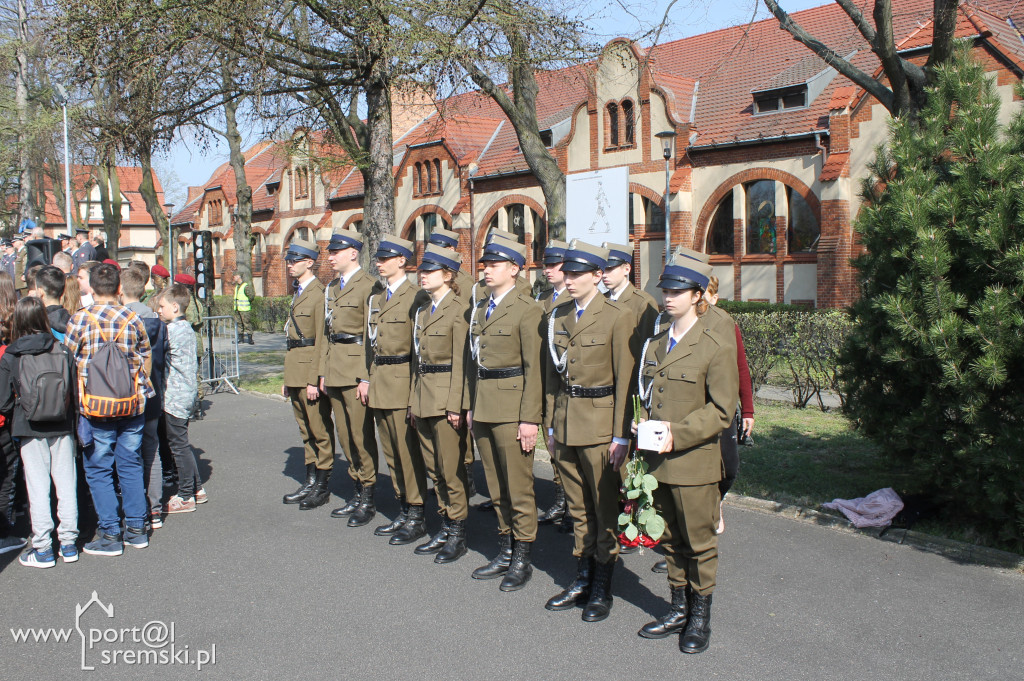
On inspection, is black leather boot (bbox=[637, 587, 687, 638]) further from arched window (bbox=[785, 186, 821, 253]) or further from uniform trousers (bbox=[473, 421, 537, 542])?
arched window (bbox=[785, 186, 821, 253])

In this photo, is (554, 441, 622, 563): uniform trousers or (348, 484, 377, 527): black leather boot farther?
(348, 484, 377, 527): black leather boot

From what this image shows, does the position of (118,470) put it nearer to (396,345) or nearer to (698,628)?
(396,345)

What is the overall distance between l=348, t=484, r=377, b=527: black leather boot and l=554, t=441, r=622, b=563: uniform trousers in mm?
2291

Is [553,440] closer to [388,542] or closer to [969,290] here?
[388,542]

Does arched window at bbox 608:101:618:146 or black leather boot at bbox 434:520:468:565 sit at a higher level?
arched window at bbox 608:101:618:146

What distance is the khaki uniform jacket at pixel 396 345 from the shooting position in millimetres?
6363

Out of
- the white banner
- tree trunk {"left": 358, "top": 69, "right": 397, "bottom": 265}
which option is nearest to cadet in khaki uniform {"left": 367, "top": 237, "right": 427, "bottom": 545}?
tree trunk {"left": 358, "top": 69, "right": 397, "bottom": 265}

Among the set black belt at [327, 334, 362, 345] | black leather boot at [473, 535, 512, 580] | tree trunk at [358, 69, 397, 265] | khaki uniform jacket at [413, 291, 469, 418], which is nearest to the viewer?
black leather boot at [473, 535, 512, 580]

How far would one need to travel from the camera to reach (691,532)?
440 centimetres

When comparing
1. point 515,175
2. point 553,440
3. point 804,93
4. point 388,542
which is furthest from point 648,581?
point 515,175

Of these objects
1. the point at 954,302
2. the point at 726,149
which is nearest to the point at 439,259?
the point at 954,302

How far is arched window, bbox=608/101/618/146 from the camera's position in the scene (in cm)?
2852

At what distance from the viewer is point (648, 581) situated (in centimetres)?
550

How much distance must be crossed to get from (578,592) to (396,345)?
2.33 metres
